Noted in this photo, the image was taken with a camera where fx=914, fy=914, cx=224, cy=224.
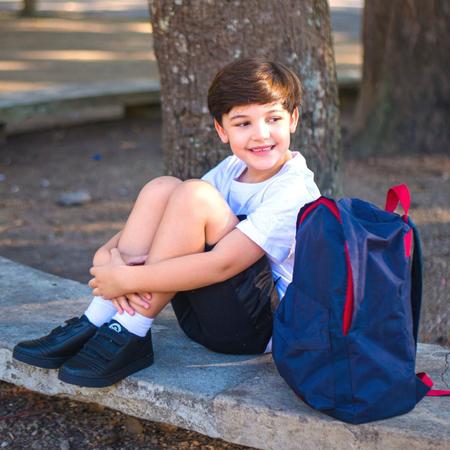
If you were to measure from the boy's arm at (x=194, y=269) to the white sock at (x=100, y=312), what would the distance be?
5.6 inches

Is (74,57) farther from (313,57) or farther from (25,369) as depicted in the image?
(25,369)

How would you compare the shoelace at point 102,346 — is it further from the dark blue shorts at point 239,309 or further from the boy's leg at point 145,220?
the dark blue shorts at point 239,309

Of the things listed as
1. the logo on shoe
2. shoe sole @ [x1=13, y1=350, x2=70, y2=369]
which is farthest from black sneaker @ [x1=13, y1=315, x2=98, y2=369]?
the logo on shoe

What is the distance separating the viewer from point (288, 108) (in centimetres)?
283

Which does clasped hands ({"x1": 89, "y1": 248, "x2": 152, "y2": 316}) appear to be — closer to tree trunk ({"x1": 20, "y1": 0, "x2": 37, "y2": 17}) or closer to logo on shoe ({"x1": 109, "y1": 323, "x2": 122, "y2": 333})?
logo on shoe ({"x1": 109, "y1": 323, "x2": 122, "y2": 333})

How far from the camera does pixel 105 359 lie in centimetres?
268

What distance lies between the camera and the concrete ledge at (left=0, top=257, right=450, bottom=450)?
2.41m

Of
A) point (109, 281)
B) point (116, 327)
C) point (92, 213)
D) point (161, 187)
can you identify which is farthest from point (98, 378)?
point (92, 213)

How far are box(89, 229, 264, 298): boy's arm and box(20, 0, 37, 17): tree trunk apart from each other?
16.0 meters

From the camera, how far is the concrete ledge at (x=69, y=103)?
713 cm

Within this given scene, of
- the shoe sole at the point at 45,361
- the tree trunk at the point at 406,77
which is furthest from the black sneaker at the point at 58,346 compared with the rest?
the tree trunk at the point at 406,77

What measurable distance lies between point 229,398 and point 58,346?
1.88ft

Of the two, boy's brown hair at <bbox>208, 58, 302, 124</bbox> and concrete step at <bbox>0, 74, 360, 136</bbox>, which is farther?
concrete step at <bbox>0, 74, 360, 136</bbox>

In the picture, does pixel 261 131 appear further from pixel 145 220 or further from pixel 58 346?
pixel 58 346
